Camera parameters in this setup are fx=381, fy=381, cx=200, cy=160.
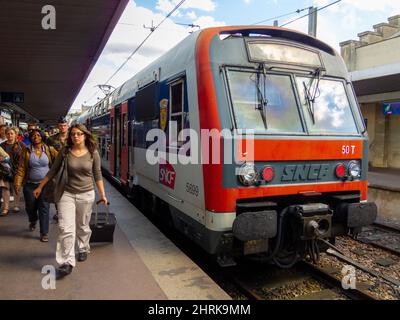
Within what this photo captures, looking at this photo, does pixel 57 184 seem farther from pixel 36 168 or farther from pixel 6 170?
pixel 6 170

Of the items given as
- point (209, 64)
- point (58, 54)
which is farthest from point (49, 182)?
point (58, 54)

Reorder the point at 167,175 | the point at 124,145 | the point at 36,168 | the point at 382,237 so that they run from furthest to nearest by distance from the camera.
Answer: the point at 124,145, the point at 382,237, the point at 167,175, the point at 36,168

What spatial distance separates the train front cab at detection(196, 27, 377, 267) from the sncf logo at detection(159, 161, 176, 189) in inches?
47.3

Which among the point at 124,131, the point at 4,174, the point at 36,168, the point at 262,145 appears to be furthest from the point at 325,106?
the point at 124,131

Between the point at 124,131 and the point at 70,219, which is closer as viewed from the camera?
the point at 70,219

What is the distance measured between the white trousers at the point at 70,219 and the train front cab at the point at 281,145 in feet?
4.47

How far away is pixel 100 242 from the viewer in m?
5.15

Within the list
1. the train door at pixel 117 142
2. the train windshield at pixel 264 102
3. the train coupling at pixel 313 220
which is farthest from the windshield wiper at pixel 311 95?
the train door at pixel 117 142

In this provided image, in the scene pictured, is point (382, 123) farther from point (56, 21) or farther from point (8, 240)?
point (8, 240)

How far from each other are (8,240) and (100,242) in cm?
130

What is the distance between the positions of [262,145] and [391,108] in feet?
50.8

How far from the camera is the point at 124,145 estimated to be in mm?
8953

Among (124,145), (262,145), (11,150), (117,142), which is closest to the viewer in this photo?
(262,145)

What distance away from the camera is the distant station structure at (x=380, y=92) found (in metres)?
16.7
